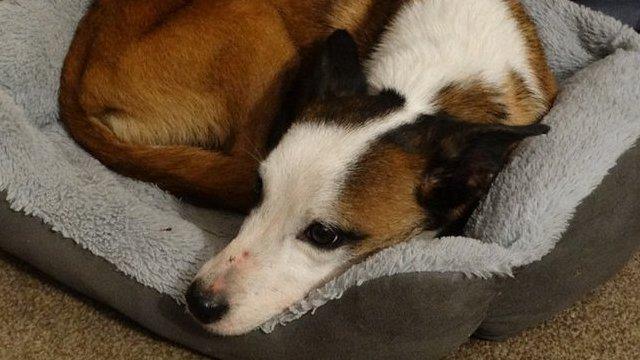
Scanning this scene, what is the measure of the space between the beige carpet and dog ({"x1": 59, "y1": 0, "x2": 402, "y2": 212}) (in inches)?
12.9

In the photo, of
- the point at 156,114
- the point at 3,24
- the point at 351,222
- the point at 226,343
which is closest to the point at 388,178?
the point at 351,222

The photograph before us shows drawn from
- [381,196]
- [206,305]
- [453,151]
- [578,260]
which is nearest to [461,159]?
[453,151]

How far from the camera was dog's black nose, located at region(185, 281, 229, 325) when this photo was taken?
1.20 meters

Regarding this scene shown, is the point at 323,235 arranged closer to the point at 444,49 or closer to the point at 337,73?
the point at 337,73

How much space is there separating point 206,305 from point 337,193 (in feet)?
1.01

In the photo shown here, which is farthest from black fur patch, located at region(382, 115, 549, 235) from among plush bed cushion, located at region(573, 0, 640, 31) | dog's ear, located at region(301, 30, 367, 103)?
plush bed cushion, located at region(573, 0, 640, 31)

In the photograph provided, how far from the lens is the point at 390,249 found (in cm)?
126

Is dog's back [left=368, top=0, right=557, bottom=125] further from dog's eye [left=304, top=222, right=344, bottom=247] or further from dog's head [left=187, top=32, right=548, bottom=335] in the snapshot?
dog's eye [left=304, top=222, right=344, bottom=247]

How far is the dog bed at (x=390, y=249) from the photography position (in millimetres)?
1253

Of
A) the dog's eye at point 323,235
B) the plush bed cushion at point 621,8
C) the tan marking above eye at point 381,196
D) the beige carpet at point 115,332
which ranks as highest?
the plush bed cushion at point 621,8

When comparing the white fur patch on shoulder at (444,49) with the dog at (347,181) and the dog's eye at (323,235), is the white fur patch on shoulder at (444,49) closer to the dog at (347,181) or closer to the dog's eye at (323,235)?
the dog at (347,181)

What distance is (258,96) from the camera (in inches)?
62.9

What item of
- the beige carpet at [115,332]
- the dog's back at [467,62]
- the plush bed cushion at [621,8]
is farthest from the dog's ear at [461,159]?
the plush bed cushion at [621,8]

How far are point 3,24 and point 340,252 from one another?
106 centimetres
